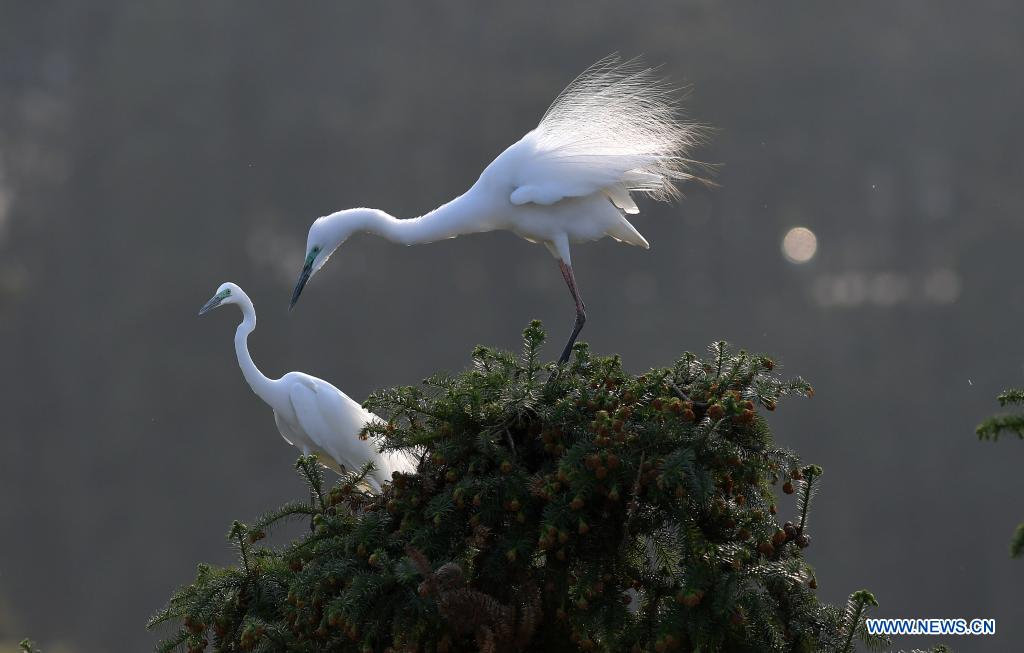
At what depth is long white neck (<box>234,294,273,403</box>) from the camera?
3244mm

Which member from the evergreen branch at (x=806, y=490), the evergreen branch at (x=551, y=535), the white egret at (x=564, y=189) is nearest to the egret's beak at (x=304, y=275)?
the white egret at (x=564, y=189)

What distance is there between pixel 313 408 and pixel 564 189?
1.08m

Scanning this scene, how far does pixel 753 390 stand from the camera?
4.75ft

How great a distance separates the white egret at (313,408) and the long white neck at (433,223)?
2.08ft

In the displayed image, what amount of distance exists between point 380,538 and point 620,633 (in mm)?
362

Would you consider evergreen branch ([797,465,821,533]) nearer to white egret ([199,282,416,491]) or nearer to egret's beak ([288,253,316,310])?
egret's beak ([288,253,316,310])

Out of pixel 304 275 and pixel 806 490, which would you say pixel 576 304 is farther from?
pixel 806 490

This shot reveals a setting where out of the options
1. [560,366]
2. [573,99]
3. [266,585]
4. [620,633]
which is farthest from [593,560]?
[573,99]

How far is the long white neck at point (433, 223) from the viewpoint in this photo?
274 centimetres

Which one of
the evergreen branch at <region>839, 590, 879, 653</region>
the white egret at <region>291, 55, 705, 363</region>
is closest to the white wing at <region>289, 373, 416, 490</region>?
the white egret at <region>291, 55, 705, 363</region>

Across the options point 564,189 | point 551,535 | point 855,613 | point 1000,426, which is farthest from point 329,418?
point 1000,426

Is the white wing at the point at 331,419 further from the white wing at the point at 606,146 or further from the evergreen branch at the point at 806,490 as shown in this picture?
the evergreen branch at the point at 806,490

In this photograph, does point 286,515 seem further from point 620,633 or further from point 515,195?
point 515,195

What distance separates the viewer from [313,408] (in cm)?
321
